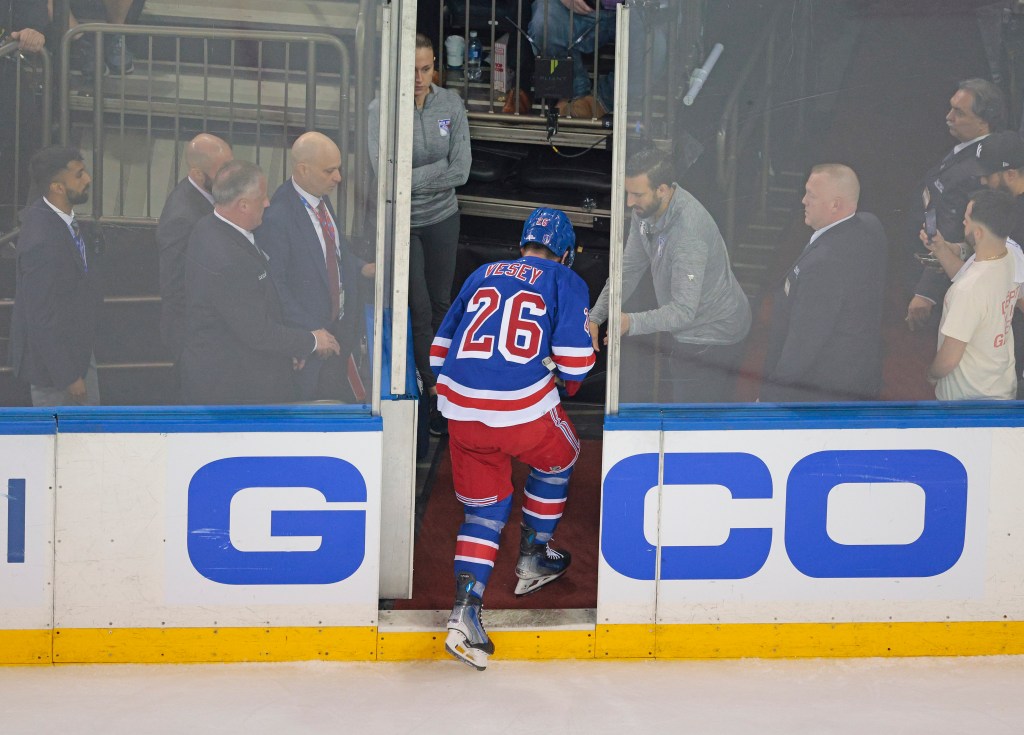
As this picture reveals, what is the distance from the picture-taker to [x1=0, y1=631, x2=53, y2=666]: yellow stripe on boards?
12.9ft

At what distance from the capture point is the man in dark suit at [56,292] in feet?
12.3

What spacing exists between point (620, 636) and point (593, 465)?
1.88m

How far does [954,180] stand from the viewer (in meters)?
4.02

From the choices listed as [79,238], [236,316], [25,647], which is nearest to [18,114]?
[79,238]

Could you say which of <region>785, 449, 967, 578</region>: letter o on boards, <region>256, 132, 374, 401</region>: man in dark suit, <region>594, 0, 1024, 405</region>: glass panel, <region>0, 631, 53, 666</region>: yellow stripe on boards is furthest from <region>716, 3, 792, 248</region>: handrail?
<region>0, 631, 53, 666</region>: yellow stripe on boards

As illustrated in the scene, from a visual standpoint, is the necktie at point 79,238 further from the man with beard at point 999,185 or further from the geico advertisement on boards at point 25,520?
the man with beard at point 999,185

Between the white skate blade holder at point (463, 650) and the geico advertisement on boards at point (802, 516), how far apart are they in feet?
1.47

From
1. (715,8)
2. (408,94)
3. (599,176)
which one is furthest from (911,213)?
(599,176)

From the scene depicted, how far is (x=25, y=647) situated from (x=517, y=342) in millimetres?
1744

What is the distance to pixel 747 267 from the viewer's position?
398cm

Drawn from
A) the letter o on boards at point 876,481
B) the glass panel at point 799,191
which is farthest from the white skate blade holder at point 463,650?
the letter o on boards at point 876,481

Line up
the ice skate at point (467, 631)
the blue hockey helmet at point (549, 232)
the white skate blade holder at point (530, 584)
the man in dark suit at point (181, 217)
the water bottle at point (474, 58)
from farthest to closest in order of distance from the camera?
the water bottle at point (474, 58)
the white skate blade holder at point (530, 584)
the blue hockey helmet at point (549, 232)
the ice skate at point (467, 631)
the man in dark suit at point (181, 217)

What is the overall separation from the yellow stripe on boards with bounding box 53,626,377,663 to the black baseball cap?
2.37 m

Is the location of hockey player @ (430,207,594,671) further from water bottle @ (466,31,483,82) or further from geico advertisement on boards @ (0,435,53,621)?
water bottle @ (466,31,483,82)
